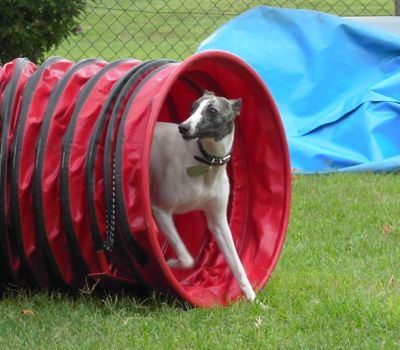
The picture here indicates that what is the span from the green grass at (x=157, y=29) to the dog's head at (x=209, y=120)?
8853 mm

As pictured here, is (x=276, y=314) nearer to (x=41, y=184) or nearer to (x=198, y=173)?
(x=198, y=173)

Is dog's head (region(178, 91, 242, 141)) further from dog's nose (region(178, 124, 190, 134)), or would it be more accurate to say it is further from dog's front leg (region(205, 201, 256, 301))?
dog's front leg (region(205, 201, 256, 301))

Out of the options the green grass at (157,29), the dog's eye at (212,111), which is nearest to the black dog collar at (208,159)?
the dog's eye at (212,111)

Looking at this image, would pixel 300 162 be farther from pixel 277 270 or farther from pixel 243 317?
pixel 243 317

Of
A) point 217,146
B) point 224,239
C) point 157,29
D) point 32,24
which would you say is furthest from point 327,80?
point 157,29

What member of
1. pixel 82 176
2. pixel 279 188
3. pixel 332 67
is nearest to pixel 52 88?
pixel 82 176

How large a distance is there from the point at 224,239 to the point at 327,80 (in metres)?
3.91

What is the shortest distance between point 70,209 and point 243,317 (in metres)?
0.97

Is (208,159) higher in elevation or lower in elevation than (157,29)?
higher

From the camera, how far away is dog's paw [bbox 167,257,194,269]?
514 centimetres

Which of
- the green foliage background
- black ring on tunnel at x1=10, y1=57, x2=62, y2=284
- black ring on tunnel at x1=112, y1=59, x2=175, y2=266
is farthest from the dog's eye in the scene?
the green foliage background

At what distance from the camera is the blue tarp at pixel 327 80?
8.27 metres

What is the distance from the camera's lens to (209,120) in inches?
188

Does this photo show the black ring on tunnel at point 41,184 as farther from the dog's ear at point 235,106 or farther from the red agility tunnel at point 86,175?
the dog's ear at point 235,106
